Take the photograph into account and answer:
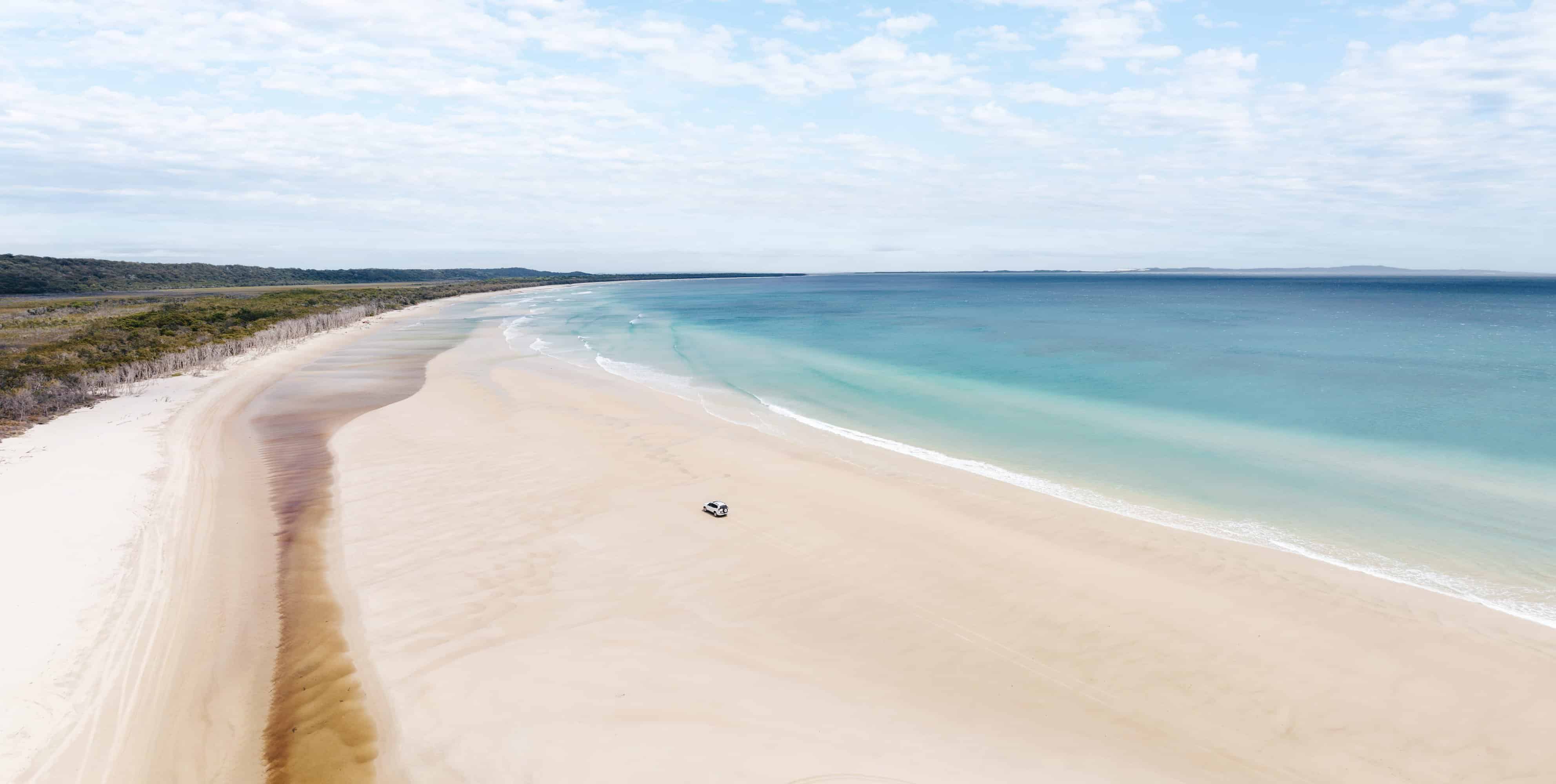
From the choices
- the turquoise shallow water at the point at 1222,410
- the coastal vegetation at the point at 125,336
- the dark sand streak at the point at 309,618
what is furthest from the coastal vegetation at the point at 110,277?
the dark sand streak at the point at 309,618

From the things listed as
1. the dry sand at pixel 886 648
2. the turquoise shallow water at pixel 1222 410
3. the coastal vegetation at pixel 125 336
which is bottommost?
the dry sand at pixel 886 648

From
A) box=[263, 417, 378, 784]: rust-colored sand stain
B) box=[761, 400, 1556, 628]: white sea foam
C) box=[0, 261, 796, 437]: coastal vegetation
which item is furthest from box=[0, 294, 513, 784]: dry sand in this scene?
box=[761, 400, 1556, 628]: white sea foam

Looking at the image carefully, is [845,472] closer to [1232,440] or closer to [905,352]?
[1232,440]

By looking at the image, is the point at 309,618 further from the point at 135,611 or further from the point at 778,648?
the point at 778,648

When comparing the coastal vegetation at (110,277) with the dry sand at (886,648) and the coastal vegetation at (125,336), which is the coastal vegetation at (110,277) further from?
the dry sand at (886,648)

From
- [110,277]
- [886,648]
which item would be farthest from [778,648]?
[110,277]

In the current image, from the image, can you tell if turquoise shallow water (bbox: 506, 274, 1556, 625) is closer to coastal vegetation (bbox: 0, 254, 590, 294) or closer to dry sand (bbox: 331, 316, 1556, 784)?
dry sand (bbox: 331, 316, 1556, 784)
